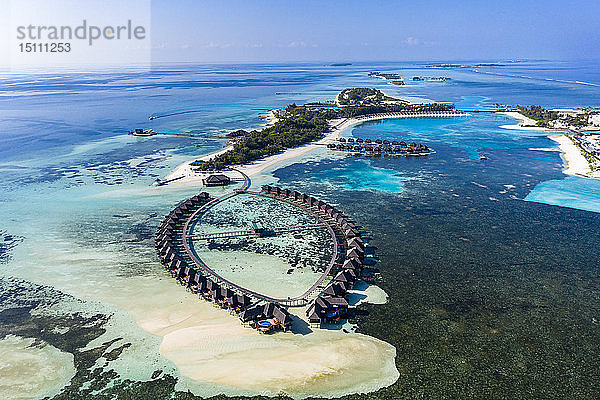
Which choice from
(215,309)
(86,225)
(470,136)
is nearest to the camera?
(215,309)

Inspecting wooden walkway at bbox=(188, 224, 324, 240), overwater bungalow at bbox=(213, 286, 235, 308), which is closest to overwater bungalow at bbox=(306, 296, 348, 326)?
overwater bungalow at bbox=(213, 286, 235, 308)

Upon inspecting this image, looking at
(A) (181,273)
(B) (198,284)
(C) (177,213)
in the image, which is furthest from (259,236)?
(C) (177,213)

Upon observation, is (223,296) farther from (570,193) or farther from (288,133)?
(288,133)

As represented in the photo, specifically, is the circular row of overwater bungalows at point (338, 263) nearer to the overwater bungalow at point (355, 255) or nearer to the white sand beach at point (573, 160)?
the overwater bungalow at point (355, 255)

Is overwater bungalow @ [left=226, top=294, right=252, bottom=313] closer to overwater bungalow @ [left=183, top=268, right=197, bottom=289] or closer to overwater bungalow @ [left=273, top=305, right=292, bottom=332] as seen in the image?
overwater bungalow @ [left=273, top=305, right=292, bottom=332]

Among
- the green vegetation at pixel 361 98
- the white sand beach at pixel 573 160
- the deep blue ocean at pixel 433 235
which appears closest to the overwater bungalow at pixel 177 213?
the deep blue ocean at pixel 433 235

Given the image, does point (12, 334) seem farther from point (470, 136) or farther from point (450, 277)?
point (470, 136)

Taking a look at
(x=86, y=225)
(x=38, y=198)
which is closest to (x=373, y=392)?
(x=86, y=225)

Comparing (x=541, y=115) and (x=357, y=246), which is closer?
(x=357, y=246)
